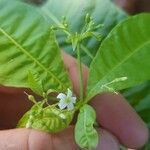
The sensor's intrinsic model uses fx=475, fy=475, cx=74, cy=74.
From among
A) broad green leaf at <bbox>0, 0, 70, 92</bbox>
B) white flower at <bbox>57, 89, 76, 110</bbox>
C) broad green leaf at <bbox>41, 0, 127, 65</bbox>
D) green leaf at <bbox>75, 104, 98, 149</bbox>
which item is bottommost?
broad green leaf at <bbox>41, 0, 127, 65</bbox>

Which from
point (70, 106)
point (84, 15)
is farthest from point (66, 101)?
point (84, 15)

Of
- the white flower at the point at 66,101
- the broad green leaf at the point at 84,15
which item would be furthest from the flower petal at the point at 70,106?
the broad green leaf at the point at 84,15

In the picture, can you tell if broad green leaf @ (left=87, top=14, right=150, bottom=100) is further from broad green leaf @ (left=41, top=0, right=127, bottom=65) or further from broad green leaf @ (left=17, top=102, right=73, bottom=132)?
broad green leaf @ (left=41, top=0, right=127, bottom=65)

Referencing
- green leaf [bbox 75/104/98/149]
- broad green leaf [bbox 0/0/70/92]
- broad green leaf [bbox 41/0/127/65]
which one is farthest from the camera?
broad green leaf [bbox 41/0/127/65]

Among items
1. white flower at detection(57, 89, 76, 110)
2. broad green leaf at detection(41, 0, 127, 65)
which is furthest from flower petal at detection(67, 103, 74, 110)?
broad green leaf at detection(41, 0, 127, 65)

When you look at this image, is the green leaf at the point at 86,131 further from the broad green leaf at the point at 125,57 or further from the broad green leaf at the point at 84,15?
the broad green leaf at the point at 84,15

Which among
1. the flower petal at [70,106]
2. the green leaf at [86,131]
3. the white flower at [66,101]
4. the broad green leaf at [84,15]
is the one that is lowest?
the broad green leaf at [84,15]

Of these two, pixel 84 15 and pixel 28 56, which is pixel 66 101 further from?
pixel 84 15
